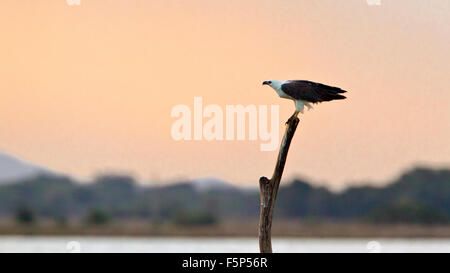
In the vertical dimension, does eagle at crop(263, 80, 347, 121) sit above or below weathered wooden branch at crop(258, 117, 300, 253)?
above

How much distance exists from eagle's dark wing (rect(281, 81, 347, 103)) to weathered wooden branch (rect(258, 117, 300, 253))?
502 millimetres

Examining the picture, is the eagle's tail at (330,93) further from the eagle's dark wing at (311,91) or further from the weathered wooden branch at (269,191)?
the weathered wooden branch at (269,191)

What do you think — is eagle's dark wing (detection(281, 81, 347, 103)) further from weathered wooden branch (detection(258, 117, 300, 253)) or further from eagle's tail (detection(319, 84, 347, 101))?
weathered wooden branch (detection(258, 117, 300, 253))

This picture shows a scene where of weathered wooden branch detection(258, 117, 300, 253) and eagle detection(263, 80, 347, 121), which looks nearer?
weathered wooden branch detection(258, 117, 300, 253)

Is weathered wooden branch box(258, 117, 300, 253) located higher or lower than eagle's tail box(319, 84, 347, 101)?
lower

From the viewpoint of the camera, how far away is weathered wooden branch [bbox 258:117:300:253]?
46.5 ft

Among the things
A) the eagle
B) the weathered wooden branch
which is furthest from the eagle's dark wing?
the weathered wooden branch

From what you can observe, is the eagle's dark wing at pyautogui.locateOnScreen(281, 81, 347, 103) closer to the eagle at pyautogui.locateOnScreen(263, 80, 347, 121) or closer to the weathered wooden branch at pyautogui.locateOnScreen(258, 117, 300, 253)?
the eagle at pyautogui.locateOnScreen(263, 80, 347, 121)

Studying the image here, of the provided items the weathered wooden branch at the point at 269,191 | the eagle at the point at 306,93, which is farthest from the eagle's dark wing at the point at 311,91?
the weathered wooden branch at the point at 269,191

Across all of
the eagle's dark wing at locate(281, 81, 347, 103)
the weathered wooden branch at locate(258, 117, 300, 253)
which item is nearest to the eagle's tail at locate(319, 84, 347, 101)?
the eagle's dark wing at locate(281, 81, 347, 103)

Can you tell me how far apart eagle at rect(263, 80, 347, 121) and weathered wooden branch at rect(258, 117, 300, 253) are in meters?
0.41

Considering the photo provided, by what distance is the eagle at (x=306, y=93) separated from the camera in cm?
1456
